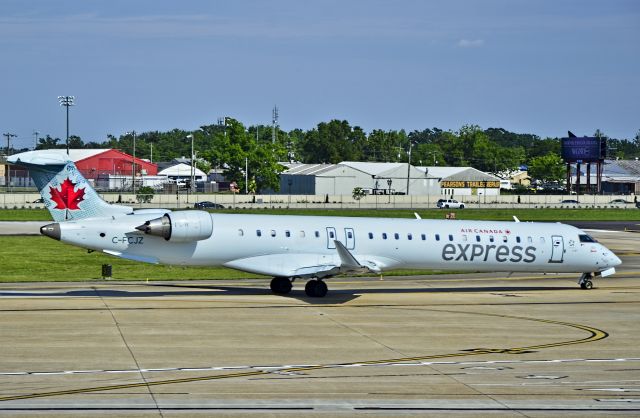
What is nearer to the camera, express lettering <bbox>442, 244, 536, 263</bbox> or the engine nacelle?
the engine nacelle

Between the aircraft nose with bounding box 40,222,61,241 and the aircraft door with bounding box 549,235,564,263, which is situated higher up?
the aircraft nose with bounding box 40,222,61,241

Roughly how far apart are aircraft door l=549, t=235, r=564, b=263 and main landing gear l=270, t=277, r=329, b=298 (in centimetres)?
970

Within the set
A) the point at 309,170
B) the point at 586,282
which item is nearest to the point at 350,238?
the point at 586,282

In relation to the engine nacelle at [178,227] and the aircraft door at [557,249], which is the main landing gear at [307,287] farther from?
the aircraft door at [557,249]

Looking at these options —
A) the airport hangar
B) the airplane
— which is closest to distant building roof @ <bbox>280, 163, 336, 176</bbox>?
the airport hangar

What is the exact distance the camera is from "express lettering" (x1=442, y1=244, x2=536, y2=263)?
37.3 m

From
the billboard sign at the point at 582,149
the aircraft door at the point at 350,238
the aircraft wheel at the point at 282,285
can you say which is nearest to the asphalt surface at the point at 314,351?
the aircraft wheel at the point at 282,285

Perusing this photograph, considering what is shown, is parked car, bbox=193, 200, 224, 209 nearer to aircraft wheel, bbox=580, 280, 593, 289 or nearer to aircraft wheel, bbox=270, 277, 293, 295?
aircraft wheel, bbox=580, 280, 593, 289

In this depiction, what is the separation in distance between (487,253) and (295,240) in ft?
25.8

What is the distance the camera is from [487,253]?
1486 inches

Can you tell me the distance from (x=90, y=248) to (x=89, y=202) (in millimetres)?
1564

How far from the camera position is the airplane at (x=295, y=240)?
32.8 m

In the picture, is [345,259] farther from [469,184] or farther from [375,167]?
[469,184]

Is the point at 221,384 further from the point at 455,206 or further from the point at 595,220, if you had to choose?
the point at 455,206
